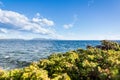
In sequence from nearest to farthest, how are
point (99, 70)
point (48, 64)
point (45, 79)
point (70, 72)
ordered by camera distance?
1. point (45, 79)
2. point (99, 70)
3. point (70, 72)
4. point (48, 64)

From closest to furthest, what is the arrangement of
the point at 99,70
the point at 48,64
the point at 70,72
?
the point at 99,70 < the point at 70,72 < the point at 48,64

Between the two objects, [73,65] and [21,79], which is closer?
[21,79]

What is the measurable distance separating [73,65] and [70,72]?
64cm

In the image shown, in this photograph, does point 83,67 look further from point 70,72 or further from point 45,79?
point 45,79

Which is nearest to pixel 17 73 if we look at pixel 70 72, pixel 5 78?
pixel 5 78

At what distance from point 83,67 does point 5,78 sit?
15.4 ft

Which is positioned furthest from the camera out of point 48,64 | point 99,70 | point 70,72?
point 48,64

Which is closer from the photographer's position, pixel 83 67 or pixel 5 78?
pixel 5 78

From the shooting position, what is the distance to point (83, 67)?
1401 cm

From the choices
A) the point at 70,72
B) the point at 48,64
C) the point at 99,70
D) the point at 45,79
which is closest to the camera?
the point at 45,79

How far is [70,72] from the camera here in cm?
1381

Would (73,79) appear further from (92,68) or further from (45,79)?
(45,79)

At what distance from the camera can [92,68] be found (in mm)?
13391

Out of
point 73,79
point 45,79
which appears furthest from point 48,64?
point 45,79
